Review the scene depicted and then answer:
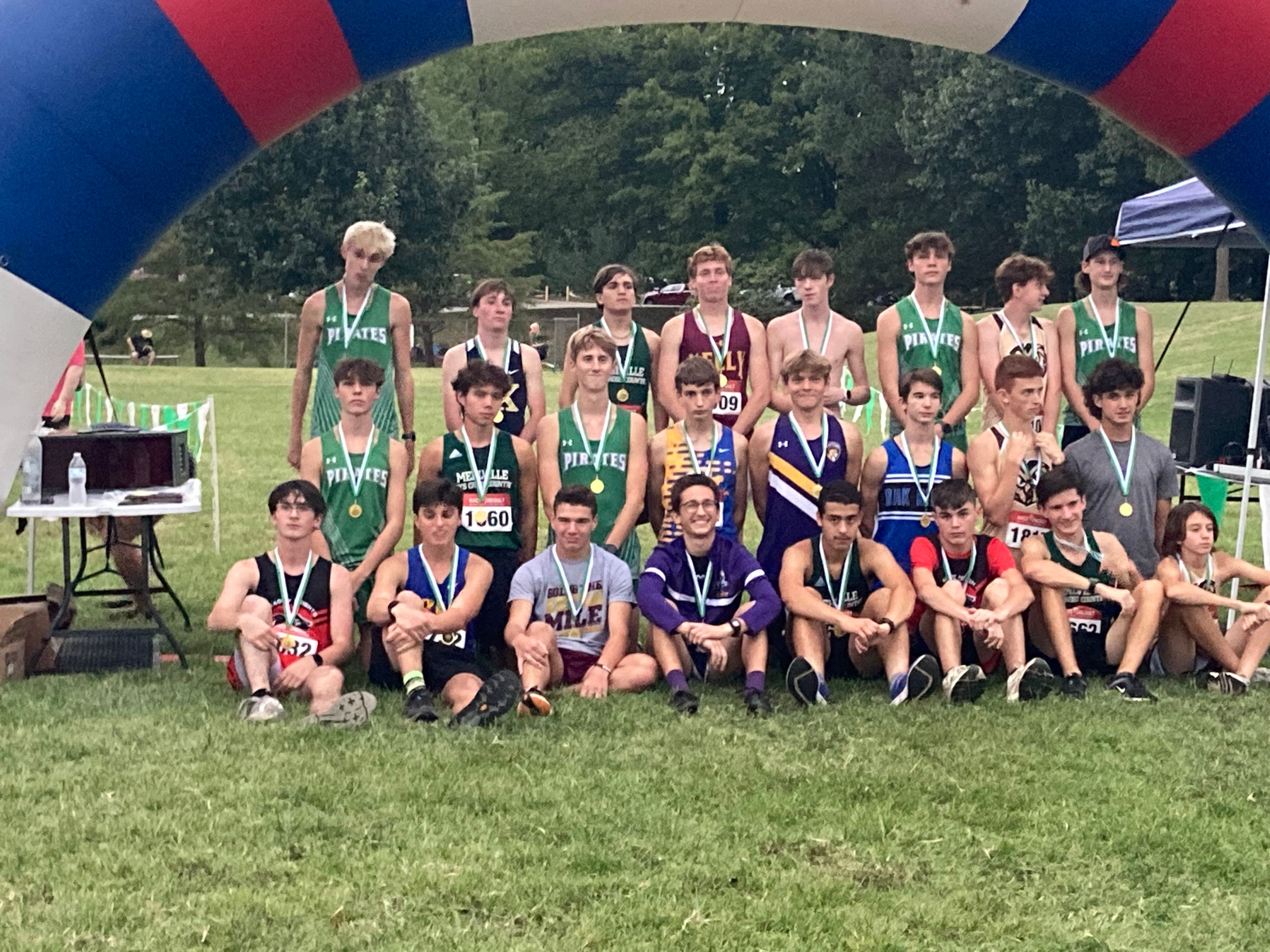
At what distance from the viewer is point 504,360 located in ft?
22.3

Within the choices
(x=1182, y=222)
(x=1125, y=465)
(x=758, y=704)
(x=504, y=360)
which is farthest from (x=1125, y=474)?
(x=1182, y=222)

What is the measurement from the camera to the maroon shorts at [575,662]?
575 cm

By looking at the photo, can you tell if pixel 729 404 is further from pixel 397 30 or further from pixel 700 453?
pixel 397 30

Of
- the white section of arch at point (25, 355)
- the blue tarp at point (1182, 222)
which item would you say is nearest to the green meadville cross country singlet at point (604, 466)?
the white section of arch at point (25, 355)

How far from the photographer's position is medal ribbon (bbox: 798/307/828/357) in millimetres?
6730

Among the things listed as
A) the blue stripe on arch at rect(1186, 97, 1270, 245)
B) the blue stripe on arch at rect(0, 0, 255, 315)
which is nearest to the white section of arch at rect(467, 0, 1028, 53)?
the blue stripe on arch at rect(1186, 97, 1270, 245)

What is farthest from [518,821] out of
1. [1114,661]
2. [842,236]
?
[842,236]

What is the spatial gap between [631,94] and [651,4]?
1917 inches

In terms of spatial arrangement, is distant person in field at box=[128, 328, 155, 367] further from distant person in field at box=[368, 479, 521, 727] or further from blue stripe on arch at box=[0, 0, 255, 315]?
blue stripe on arch at box=[0, 0, 255, 315]

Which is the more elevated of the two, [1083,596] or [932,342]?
[932,342]

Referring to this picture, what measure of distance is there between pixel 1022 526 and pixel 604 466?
1914 millimetres

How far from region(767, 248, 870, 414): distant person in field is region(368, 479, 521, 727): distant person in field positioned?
1.81 meters

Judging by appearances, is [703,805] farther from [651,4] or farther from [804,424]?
[651,4]

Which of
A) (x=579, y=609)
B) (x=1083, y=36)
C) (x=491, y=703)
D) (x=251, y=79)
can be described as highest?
(x=1083, y=36)
